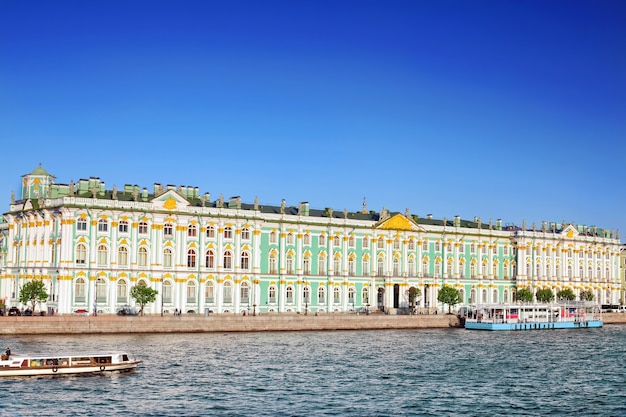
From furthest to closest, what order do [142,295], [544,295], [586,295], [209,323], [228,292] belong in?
1. [586,295]
2. [544,295]
3. [228,292]
4. [142,295]
5. [209,323]

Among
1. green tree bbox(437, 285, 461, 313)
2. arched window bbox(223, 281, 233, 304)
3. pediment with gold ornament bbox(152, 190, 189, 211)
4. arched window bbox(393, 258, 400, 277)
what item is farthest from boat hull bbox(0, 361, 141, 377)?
green tree bbox(437, 285, 461, 313)

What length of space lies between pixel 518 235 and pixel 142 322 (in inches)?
2211

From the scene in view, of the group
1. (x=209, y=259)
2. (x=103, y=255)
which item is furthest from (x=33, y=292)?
(x=209, y=259)

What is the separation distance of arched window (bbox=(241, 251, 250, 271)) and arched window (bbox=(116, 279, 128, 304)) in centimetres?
1271

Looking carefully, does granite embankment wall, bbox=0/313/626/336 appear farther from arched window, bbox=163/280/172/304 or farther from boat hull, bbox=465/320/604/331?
arched window, bbox=163/280/172/304

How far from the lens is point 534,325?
9706 centimetres

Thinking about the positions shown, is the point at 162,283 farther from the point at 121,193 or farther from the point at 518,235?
the point at 518,235

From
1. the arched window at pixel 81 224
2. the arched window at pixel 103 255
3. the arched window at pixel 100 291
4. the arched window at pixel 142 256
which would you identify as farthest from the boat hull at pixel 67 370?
the arched window at pixel 142 256

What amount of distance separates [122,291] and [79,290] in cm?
390

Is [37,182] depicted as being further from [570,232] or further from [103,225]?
[570,232]

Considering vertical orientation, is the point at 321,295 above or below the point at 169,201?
below

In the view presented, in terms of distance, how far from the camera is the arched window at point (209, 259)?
8675 centimetres

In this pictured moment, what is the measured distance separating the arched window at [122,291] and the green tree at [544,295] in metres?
53.4

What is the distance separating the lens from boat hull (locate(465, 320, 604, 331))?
3670 inches
